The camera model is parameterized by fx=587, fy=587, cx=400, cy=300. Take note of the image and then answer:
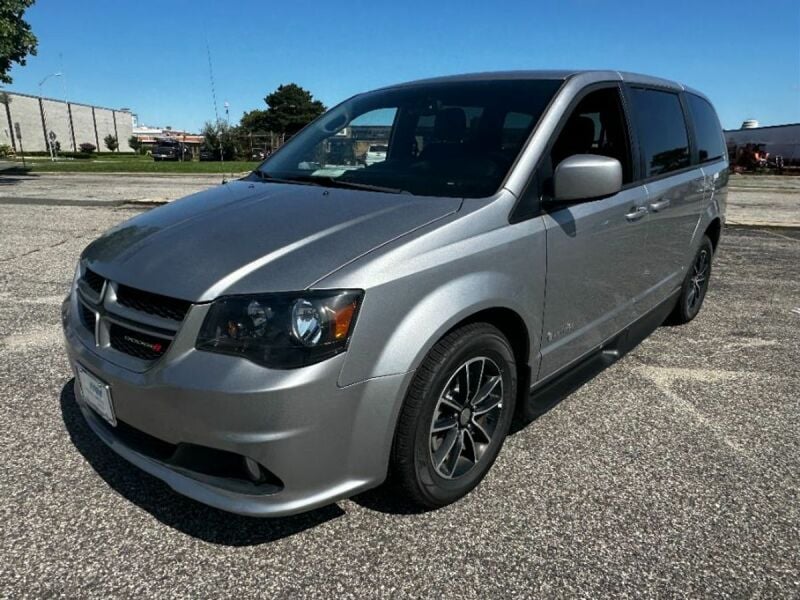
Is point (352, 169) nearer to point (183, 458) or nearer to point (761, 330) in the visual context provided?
point (183, 458)

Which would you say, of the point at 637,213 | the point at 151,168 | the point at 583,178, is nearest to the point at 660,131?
the point at 637,213

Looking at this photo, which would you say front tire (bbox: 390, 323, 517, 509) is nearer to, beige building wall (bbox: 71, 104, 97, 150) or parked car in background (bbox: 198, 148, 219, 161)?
parked car in background (bbox: 198, 148, 219, 161)

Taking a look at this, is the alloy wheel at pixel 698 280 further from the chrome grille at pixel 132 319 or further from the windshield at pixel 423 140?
the chrome grille at pixel 132 319

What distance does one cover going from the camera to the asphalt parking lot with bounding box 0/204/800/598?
201 cm

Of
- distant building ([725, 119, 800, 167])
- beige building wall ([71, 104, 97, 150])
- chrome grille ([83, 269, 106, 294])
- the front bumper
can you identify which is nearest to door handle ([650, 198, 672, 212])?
the front bumper

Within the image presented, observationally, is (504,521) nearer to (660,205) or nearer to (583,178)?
(583,178)

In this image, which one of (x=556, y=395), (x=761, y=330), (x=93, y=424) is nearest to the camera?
(x=93, y=424)

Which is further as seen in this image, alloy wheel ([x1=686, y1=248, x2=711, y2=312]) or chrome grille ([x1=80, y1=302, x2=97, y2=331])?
alloy wheel ([x1=686, y1=248, x2=711, y2=312])

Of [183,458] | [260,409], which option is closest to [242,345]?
[260,409]

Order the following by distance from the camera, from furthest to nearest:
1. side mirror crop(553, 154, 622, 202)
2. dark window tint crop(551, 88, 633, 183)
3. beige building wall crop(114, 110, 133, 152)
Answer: beige building wall crop(114, 110, 133, 152)
dark window tint crop(551, 88, 633, 183)
side mirror crop(553, 154, 622, 202)

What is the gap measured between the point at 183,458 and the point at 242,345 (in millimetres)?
497

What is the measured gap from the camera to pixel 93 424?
241cm

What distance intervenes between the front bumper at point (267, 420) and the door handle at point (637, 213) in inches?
72.5

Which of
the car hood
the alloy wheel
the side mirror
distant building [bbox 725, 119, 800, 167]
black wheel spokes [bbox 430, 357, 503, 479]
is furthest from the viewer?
distant building [bbox 725, 119, 800, 167]
